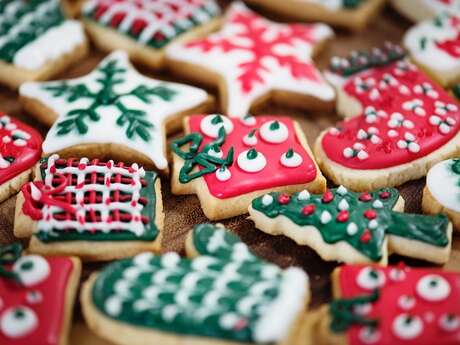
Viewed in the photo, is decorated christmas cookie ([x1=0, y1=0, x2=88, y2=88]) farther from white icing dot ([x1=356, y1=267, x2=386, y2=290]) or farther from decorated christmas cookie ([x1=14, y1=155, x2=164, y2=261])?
white icing dot ([x1=356, y1=267, x2=386, y2=290])

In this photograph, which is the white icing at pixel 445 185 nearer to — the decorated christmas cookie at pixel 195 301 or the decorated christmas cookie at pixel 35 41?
the decorated christmas cookie at pixel 195 301

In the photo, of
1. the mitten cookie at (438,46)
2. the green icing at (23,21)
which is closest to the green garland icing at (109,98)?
the green icing at (23,21)

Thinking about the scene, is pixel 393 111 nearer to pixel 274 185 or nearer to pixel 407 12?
pixel 274 185

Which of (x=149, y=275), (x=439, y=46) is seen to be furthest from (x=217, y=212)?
(x=439, y=46)

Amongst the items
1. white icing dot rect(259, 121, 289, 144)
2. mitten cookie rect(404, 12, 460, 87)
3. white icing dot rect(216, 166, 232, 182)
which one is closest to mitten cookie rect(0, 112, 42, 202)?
white icing dot rect(216, 166, 232, 182)

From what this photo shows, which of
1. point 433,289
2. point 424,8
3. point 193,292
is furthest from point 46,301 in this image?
point 424,8

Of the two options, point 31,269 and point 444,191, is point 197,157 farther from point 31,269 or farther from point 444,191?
point 444,191
